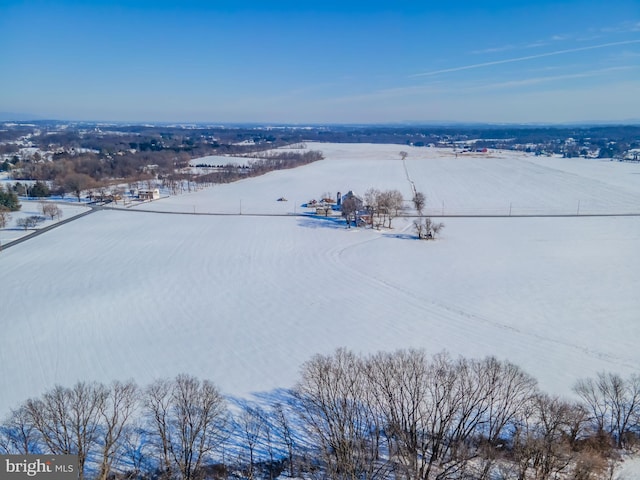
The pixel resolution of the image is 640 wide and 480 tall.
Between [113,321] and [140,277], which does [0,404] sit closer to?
[113,321]

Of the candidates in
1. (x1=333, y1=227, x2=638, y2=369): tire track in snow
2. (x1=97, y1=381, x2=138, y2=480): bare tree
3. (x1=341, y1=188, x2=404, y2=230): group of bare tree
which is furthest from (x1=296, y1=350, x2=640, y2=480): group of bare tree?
(x1=341, y1=188, x2=404, y2=230): group of bare tree

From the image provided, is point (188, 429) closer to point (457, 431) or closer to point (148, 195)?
point (457, 431)

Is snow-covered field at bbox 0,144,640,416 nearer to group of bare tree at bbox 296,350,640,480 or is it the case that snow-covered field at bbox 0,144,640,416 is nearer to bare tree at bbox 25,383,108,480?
group of bare tree at bbox 296,350,640,480

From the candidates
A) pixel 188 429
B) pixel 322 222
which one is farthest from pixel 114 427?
pixel 322 222

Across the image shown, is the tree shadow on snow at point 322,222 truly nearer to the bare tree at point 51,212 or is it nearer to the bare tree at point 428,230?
the bare tree at point 428,230

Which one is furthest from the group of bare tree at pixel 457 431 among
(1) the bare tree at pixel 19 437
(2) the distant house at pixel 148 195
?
(2) the distant house at pixel 148 195

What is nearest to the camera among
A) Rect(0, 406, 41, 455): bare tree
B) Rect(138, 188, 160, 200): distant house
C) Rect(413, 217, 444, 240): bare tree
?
Rect(0, 406, 41, 455): bare tree

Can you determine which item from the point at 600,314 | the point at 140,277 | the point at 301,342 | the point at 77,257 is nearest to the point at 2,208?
the point at 77,257
